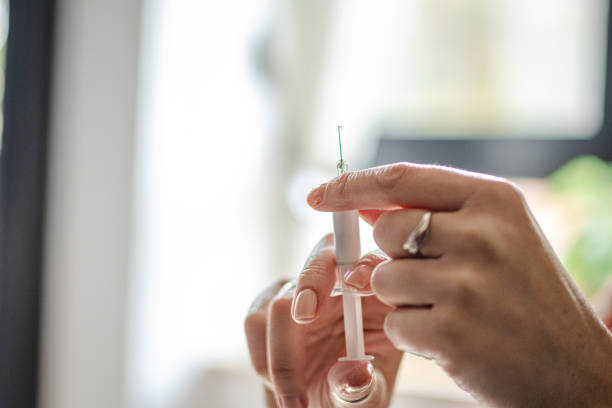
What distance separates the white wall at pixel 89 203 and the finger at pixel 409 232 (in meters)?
1.02

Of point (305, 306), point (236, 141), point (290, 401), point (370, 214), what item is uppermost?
point (236, 141)

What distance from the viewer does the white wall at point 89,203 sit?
1.41 metres

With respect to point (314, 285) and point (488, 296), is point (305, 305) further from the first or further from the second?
point (488, 296)

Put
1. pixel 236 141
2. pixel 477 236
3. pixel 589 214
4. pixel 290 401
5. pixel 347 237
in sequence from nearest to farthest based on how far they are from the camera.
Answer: pixel 477 236, pixel 347 237, pixel 290 401, pixel 589 214, pixel 236 141

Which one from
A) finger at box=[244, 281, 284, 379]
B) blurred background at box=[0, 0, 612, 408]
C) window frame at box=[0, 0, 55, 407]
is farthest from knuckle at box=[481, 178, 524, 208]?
window frame at box=[0, 0, 55, 407]

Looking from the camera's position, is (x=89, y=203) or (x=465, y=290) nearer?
(x=465, y=290)

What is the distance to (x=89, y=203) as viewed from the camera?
4.81 ft

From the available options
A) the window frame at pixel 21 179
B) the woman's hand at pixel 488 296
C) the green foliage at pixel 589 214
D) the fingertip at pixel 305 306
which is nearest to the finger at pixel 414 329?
the woman's hand at pixel 488 296

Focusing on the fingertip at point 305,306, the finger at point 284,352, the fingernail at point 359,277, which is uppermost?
the fingernail at point 359,277

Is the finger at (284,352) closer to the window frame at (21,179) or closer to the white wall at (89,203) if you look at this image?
the white wall at (89,203)

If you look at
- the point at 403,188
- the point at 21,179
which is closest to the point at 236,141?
the point at 21,179

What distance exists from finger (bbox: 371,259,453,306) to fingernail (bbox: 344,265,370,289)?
0.15 feet

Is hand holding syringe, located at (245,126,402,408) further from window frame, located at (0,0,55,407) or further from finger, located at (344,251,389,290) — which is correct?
window frame, located at (0,0,55,407)

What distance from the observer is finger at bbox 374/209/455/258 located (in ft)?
1.57
